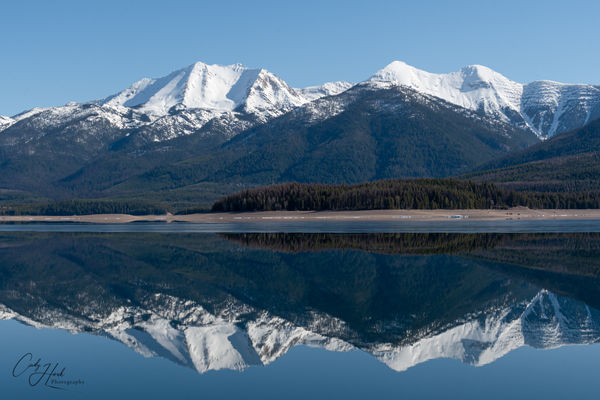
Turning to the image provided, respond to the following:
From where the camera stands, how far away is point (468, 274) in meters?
34.3

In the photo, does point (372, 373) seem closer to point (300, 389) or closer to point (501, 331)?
point (300, 389)

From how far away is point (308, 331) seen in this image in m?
22.2

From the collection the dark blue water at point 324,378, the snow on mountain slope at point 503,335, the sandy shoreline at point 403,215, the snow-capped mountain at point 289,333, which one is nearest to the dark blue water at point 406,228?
the sandy shoreline at point 403,215

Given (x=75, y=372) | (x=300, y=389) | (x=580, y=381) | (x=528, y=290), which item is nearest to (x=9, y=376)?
(x=75, y=372)

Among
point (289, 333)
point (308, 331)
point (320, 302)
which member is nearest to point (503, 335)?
point (308, 331)

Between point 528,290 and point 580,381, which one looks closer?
point 580,381

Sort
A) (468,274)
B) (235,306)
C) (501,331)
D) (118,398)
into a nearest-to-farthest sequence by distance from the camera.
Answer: (118,398), (501,331), (235,306), (468,274)

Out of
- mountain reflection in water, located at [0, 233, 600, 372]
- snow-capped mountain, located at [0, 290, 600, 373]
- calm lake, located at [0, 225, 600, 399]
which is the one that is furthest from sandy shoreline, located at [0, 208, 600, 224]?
snow-capped mountain, located at [0, 290, 600, 373]

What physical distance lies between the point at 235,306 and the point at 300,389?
11469 millimetres
